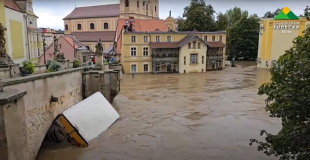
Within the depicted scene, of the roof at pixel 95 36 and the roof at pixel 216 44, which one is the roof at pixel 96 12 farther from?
the roof at pixel 216 44

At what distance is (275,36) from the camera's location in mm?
46531

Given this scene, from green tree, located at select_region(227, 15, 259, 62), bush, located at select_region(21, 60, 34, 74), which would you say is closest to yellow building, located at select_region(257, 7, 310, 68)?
green tree, located at select_region(227, 15, 259, 62)

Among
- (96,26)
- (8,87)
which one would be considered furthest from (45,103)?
(96,26)

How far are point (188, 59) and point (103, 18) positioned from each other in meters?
30.5

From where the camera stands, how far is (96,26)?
65.9 meters

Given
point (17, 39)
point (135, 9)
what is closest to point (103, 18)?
point (135, 9)

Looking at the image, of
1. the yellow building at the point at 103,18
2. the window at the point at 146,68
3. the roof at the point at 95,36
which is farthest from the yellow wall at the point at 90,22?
the window at the point at 146,68

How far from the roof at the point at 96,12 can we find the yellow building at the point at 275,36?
1279 inches

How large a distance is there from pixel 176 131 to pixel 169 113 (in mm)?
3684

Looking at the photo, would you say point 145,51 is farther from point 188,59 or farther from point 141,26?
point 141,26

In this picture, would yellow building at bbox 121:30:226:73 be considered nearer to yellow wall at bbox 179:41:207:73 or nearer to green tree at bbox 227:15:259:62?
yellow wall at bbox 179:41:207:73

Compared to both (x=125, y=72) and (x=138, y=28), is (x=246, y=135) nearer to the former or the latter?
(x=125, y=72)

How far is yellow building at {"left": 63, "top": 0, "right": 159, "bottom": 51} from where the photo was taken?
58700mm

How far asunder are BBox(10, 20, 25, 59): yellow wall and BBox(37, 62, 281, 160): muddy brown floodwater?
9.53m
